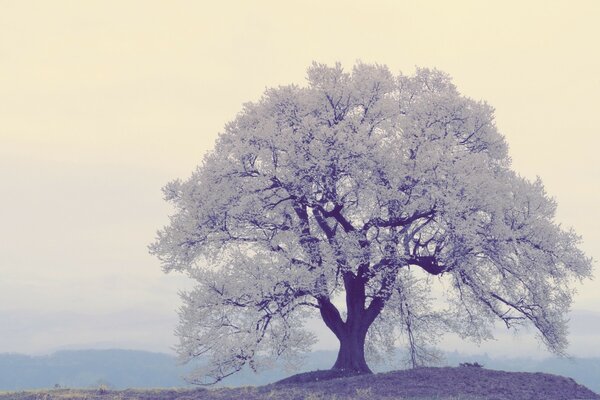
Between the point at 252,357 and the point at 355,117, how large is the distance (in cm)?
1227

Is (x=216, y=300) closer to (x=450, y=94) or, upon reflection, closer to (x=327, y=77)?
(x=327, y=77)

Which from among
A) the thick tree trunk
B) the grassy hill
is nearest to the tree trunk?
the thick tree trunk

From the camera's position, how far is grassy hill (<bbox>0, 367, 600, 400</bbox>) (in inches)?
1021

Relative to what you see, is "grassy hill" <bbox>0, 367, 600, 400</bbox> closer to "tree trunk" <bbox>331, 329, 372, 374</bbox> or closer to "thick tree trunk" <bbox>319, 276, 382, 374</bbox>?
"tree trunk" <bbox>331, 329, 372, 374</bbox>

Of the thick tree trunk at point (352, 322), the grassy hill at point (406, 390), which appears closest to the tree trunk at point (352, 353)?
the thick tree trunk at point (352, 322)

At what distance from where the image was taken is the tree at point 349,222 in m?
31.7

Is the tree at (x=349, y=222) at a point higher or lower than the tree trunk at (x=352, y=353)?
higher

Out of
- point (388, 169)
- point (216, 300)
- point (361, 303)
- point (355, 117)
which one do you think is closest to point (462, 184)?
point (388, 169)

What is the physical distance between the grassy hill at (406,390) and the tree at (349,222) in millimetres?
4183

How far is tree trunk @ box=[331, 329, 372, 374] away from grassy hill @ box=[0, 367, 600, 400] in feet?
11.5

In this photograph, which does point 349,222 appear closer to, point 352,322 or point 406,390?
point 352,322

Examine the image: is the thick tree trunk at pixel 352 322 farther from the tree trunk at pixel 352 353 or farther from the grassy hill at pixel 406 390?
the grassy hill at pixel 406 390

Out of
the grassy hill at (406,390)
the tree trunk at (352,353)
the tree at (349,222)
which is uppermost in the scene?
the tree at (349,222)

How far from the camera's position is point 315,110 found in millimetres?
33875
